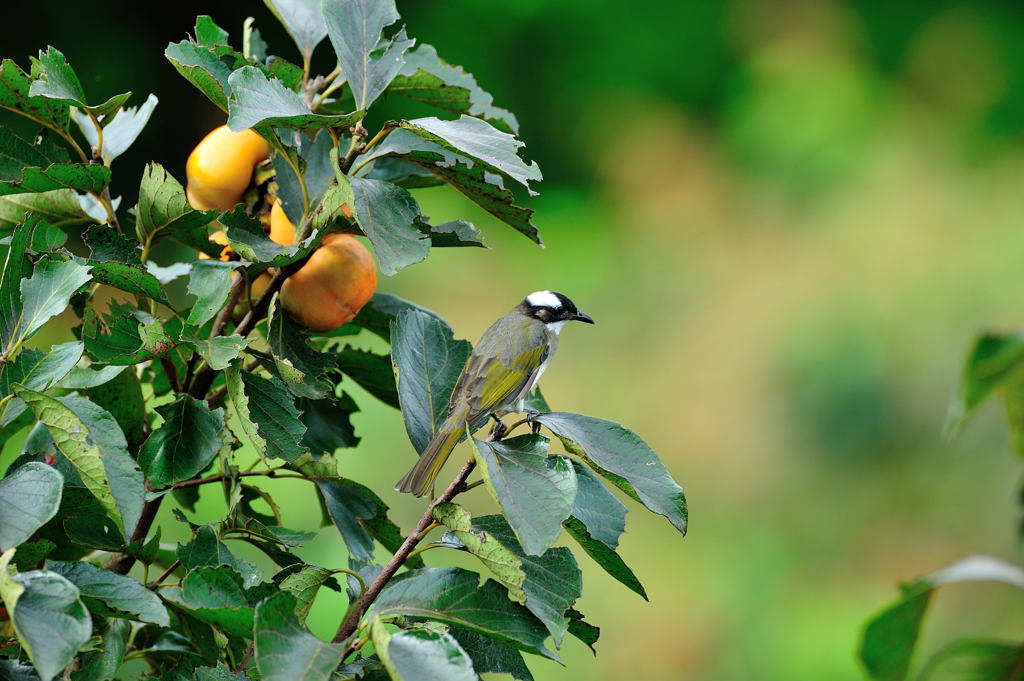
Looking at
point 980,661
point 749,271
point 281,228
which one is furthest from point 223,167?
point 749,271

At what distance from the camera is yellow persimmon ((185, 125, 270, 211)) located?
1.96 feet

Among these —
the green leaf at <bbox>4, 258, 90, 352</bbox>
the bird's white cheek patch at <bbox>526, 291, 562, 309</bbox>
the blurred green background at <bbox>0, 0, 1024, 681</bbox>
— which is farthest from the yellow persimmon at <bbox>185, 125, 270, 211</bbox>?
the blurred green background at <bbox>0, 0, 1024, 681</bbox>

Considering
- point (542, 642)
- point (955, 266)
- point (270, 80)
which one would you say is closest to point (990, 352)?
point (542, 642)

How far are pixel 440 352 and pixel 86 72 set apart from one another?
2.61 metres

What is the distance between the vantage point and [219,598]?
0.49 meters

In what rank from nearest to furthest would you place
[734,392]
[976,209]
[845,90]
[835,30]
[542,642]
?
[542,642] → [734,392] → [976,209] → [845,90] → [835,30]

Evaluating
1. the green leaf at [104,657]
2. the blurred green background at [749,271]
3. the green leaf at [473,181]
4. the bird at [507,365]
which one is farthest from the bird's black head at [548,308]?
the blurred green background at [749,271]

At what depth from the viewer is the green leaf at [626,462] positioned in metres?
0.48

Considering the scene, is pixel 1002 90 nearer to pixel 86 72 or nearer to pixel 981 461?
pixel 981 461

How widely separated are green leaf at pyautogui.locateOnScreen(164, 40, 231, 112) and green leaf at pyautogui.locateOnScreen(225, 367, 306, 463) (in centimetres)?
13

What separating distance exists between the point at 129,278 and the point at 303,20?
210 mm

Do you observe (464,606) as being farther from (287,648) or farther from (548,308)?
(548,308)

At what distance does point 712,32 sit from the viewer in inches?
132

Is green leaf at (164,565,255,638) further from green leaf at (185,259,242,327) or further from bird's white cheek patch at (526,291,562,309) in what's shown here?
bird's white cheek patch at (526,291,562,309)
